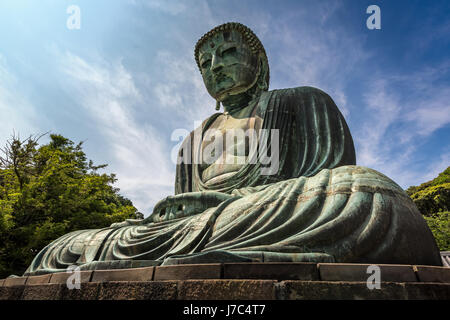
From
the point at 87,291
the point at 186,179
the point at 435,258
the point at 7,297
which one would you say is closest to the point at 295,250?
the point at 435,258

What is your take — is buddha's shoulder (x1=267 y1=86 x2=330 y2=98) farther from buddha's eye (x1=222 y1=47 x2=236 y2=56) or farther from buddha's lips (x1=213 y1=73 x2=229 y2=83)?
buddha's eye (x1=222 y1=47 x2=236 y2=56)

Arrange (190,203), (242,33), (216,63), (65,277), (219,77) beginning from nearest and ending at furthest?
(65,277), (190,203), (216,63), (219,77), (242,33)

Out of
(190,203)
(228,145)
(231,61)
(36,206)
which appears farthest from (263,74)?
(36,206)

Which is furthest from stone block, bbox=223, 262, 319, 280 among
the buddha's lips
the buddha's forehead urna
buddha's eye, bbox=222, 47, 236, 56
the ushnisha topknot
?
the ushnisha topknot

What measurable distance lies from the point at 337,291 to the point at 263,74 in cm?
522

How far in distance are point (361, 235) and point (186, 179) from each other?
3.76 m

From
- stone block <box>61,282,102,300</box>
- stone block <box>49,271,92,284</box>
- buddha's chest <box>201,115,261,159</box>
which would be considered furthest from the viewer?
buddha's chest <box>201,115,261,159</box>

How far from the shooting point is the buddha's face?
19.4ft

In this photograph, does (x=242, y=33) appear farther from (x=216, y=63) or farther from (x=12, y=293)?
(x=12, y=293)

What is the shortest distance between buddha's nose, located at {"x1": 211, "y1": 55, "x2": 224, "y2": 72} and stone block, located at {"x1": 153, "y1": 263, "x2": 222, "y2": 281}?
4.52 metres

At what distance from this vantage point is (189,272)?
6.73 ft

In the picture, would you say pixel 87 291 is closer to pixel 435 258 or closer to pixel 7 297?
pixel 7 297
